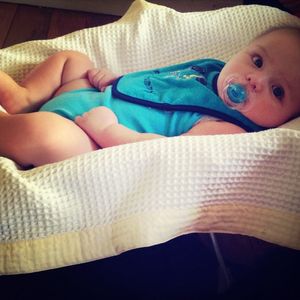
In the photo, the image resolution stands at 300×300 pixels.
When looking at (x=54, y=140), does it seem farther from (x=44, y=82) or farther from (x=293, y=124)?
(x=293, y=124)

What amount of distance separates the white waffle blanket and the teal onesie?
7.2 inches

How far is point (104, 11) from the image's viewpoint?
164 centimetres

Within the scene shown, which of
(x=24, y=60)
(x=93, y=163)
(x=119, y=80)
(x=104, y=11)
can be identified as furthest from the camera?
(x=104, y=11)

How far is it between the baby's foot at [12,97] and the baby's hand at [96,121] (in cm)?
13

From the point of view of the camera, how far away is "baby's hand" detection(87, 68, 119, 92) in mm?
866

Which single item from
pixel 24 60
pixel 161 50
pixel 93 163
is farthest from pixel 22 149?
pixel 161 50

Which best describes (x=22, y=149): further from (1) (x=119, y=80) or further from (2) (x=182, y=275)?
(2) (x=182, y=275)

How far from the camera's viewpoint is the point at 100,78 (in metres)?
0.87

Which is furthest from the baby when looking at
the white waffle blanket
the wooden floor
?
the wooden floor

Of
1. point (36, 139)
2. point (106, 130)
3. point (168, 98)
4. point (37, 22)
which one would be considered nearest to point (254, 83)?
point (168, 98)

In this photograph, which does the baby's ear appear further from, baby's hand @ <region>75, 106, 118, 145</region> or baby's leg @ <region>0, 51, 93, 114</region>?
baby's leg @ <region>0, 51, 93, 114</region>

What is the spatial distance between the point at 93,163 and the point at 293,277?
42cm

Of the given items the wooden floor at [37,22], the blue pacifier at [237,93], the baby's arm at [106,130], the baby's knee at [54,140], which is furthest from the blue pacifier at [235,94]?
the wooden floor at [37,22]

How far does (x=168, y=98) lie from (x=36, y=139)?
0.28m
